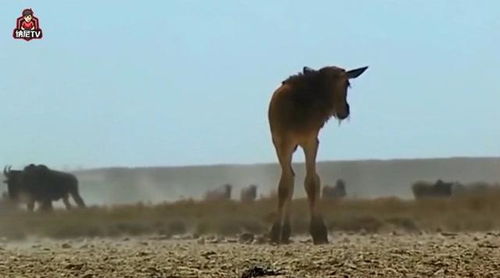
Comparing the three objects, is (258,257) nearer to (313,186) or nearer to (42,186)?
(313,186)

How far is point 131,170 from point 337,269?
104cm

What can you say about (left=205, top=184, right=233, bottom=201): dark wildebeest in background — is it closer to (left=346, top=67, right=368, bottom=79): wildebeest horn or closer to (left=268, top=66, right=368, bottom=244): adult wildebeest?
(left=268, top=66, right=368, bottom=244): adult wildebeest

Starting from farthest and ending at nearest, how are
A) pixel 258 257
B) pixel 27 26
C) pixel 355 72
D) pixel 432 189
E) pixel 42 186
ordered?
pixel 432 189, pixel 355 72, pixel 42 186, pixel 27 26, pixel 258 257

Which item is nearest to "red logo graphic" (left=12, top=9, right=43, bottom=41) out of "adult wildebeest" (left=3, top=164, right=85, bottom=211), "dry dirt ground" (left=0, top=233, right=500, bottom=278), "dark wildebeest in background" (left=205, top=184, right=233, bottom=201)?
"adult wildebeest" (left=3, top=164, right=85, bottom=211)

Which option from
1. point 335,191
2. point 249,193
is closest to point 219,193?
point 249,193

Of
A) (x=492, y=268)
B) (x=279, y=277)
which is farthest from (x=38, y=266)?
(x=492, y=268)

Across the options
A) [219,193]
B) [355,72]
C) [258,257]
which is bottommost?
[258,257]

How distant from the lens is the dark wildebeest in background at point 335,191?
12.1 ft

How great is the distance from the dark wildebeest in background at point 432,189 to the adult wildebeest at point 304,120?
0.41m

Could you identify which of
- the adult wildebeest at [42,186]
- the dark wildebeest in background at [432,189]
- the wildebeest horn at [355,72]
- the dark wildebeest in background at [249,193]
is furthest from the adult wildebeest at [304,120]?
the adult wildebeest at [42,186]

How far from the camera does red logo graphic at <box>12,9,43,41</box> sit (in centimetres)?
330

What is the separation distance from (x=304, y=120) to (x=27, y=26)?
1197 millimetres

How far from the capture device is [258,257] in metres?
3.10

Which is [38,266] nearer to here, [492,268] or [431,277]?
[431,277]
